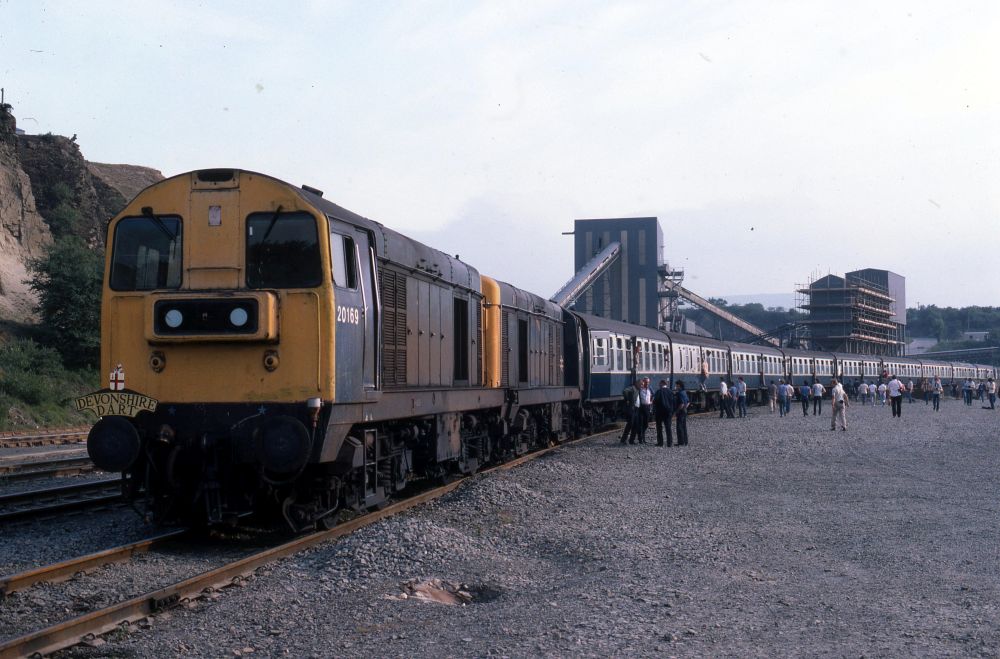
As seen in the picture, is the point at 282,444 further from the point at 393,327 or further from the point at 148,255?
the point at 393,327

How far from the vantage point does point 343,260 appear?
9.30 metres

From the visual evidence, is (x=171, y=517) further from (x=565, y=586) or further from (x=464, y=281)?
(x=464, y=281)

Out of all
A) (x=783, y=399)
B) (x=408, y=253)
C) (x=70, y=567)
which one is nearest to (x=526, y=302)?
(x=408, y=253)

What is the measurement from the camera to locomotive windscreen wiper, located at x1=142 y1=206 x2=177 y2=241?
9148mm

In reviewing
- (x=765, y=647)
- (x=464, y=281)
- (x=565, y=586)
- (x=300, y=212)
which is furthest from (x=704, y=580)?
(x=464, y=281)

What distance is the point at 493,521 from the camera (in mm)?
10914

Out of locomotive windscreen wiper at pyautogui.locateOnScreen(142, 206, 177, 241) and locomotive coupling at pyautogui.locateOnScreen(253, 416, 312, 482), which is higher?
locomotive windscreen wiper at pyautogui.locateOnScreen(142, 206, 177, 241)

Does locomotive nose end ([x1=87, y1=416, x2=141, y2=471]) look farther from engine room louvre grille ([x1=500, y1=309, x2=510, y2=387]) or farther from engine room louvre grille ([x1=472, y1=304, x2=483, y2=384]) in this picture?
engine room louvre grille ([x1=500, y1=309, x2=510, y2=387])

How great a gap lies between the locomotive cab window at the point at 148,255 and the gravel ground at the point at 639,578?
120 inches

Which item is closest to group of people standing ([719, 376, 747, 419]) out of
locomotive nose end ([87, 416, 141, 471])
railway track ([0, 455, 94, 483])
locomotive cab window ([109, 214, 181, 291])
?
railway track ([0, 455, 94, 483])

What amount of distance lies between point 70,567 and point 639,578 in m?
4.77

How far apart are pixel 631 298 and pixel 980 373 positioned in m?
34.3

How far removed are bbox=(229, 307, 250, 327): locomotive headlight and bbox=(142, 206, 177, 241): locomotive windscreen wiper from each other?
3.90 feet

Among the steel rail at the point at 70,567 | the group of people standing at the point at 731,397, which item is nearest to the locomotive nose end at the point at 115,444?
the steel rail at the point at 70,567
